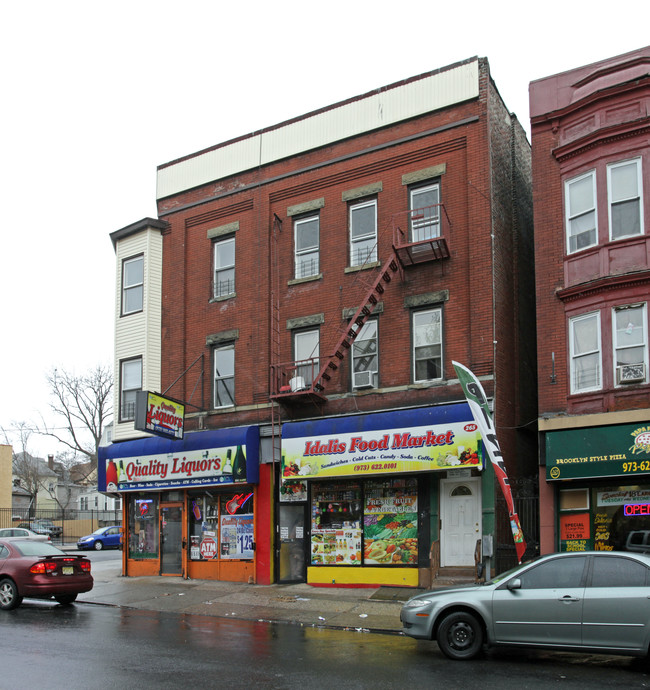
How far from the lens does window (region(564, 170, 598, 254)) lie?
16.4m

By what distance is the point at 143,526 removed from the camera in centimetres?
2302

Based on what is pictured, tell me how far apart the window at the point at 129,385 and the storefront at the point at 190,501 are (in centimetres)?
104

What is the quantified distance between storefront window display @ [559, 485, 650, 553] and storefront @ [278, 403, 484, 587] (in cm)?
184

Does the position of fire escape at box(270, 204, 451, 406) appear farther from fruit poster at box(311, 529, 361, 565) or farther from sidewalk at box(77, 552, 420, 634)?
sidewalk at box(77, 552, 420, 634)

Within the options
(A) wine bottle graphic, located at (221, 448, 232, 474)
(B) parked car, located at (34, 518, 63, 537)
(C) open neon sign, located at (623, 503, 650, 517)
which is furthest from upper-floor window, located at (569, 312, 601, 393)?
(B) parked car, located at (34, 518, 63, 537)

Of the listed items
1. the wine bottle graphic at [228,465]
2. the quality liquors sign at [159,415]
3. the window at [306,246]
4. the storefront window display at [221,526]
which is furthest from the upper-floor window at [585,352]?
the quality liquors sign at [159,415]

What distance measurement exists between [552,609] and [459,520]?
7406mm

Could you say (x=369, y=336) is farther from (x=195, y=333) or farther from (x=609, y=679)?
(x=609, y=679)

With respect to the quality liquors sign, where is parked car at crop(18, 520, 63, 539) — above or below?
below

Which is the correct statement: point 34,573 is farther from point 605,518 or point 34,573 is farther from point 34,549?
point 605,518

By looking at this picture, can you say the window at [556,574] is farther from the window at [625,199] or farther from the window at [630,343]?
the window at [625,199]

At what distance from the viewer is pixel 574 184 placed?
55.5 feet

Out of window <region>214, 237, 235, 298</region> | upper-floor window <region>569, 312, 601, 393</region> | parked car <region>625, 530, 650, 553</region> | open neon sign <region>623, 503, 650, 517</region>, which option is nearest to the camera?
parked car <region>625, 530, 650, 553</region>

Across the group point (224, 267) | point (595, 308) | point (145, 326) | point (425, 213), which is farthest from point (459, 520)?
point (145, 326)
